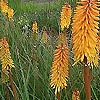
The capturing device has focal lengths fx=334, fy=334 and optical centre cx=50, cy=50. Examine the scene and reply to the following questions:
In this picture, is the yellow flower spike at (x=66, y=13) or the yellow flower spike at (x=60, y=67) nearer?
the yellow flower spike at (x=60, y=67)

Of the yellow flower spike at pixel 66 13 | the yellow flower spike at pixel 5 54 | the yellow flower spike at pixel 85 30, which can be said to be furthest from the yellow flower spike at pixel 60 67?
the yellow flower spike at pixel 66 13

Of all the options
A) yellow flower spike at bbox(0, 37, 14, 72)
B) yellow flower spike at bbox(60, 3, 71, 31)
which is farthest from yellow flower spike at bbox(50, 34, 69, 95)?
yellow flower spike at bbox(60, 3, 71, 31)

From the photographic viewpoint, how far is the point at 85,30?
1.26 meters

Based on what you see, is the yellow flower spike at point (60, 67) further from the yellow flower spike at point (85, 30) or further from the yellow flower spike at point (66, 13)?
the yellow flower spike at point (66, 13)

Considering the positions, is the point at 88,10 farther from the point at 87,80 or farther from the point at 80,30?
the point at 87,80

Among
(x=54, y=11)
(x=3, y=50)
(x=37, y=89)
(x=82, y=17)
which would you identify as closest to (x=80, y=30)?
(x=82, y=17)

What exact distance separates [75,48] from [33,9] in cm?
748

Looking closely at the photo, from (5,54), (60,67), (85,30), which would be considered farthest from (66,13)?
(85,30)

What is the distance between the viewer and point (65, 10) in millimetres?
2750

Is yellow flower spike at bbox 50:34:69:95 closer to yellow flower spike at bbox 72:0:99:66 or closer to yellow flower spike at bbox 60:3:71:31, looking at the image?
yellow flower spike at bbox 72:0:99:66

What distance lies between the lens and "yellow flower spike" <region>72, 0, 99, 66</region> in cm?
125

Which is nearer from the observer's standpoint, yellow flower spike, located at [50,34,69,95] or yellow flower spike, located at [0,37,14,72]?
yellow flower spike, located at [50,34,69,95]

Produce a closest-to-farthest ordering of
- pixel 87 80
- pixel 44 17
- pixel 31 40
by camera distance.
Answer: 1. pixel 87 80
2. pixel 31 40
3. pixel 44 17

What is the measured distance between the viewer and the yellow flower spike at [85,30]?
125 centimetres
